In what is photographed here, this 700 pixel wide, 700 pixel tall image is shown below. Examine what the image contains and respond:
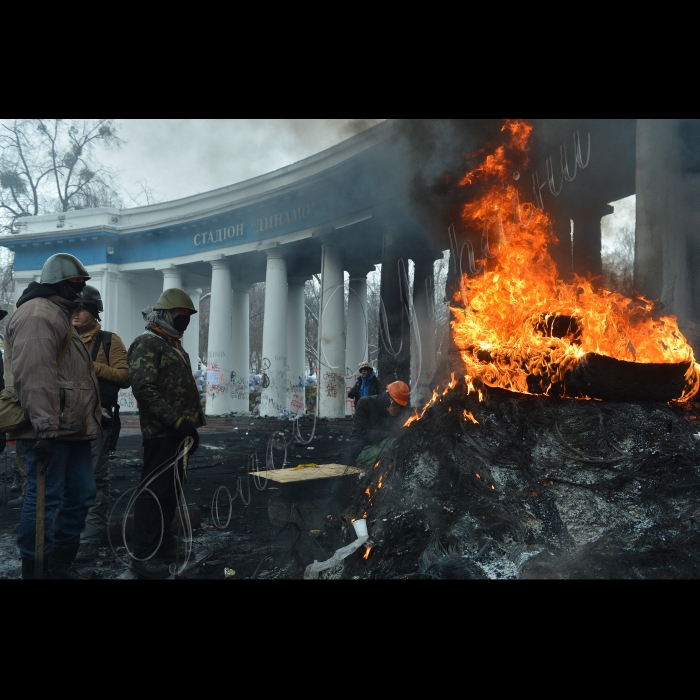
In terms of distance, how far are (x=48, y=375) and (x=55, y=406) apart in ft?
0.70

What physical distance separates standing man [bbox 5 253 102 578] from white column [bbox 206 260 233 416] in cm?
1574

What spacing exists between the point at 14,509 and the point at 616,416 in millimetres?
6591

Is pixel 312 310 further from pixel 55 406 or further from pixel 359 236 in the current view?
pixel 55 406

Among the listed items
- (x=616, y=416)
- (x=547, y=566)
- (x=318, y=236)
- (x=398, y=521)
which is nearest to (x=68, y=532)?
(x=398, y=521)

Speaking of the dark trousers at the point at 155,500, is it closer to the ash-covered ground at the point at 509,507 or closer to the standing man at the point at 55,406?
the ash-covered ground at the point at 509,507

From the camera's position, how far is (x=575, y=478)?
413 cm

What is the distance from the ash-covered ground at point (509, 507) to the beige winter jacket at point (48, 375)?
50.1 inches

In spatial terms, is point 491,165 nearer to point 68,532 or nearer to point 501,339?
point 501,339

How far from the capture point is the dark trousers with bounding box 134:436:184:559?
4277mm

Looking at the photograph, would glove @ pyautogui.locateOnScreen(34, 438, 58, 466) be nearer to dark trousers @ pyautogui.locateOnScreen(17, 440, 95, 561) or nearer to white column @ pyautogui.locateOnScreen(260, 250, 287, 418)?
dark trousers @ pyautogui.locateOnScreen(17, 440, 95, 561)

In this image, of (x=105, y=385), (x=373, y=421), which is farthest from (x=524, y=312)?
(x=105, y=385)

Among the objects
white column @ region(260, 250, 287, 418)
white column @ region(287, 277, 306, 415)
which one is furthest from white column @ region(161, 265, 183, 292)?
white column @ region(260, 250, 287, 418)

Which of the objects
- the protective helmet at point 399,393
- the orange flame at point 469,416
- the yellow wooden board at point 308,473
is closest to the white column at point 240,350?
the yellow wooden board at point 308,473

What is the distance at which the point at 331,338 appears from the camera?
53.6ft
